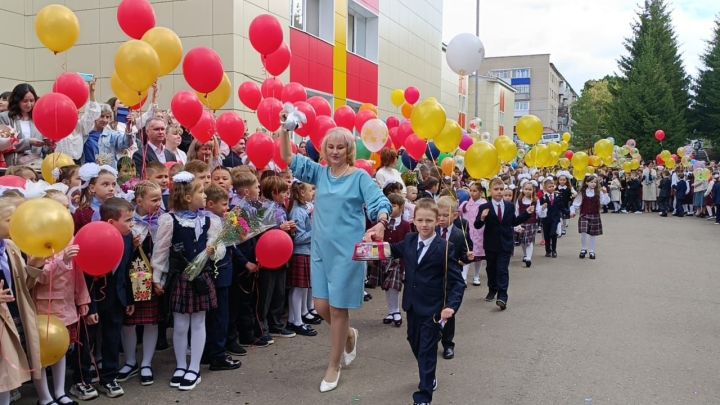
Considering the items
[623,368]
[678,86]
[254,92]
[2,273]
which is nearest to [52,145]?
[254,92]

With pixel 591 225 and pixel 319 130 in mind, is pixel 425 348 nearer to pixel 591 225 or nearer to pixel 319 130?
pixel 319 130

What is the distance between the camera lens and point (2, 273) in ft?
11.6

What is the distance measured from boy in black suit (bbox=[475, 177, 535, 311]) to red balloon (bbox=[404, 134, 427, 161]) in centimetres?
Result: 190

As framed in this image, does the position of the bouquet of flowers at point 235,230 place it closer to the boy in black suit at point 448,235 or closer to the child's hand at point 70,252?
the child's hand at point 70,252

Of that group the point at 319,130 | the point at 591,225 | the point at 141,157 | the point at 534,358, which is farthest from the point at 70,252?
the point at 591,225

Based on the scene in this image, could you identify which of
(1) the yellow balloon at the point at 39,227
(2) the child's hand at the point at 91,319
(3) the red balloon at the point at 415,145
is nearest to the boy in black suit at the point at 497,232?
(3) the red balloon at the point at 415,145

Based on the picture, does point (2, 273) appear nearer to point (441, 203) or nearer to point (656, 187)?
point (441, 203)

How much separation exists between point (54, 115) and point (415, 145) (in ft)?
18.2

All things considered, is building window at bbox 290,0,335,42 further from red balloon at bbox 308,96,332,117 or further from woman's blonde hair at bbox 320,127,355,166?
woman's blonde hair at bbox 320,127,355,166

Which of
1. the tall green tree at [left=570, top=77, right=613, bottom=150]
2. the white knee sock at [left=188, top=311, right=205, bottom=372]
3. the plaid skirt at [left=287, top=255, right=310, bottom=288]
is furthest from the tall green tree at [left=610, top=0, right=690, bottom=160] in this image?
the white knee sock at [left=188, top=311, right=205, bottom=372]

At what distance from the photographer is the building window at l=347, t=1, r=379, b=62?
19.7 metres

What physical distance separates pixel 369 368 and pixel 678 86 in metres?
43.5

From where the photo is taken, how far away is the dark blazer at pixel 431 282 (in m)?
4.36

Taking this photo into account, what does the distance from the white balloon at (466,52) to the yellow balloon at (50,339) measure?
690 centimetres
